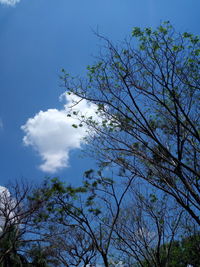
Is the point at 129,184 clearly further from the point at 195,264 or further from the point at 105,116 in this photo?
the point at 195,264

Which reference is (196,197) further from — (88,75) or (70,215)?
(70,215)

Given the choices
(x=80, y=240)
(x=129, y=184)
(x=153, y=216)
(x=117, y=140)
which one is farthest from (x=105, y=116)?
(x=80, y=240)

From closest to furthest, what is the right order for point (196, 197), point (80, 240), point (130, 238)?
point (196, 197) < point (130, 238) < point (80, 240)

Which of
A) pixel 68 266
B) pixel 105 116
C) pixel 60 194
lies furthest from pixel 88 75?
pixel 68 266

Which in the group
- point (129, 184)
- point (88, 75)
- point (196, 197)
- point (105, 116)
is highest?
point (88, 75)

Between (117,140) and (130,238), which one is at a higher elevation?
(117,140)

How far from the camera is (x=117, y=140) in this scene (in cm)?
763

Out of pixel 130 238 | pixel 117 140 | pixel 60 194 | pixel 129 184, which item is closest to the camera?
pixel 117 140

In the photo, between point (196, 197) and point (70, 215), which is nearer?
point (196, 197)

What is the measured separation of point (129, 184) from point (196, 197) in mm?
4122

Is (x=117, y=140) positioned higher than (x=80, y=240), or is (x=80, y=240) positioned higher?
(x=117, y=140)

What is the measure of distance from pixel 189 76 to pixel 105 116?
251cm

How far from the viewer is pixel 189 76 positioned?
21.2 feet

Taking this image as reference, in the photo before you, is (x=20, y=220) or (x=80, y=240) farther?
(x=80, y=240)
